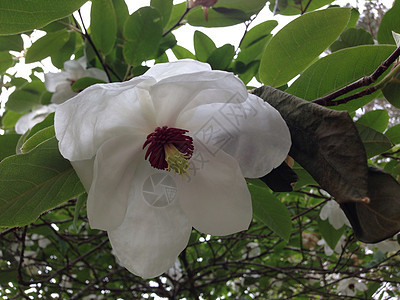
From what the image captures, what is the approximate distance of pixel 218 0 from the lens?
1.02 m

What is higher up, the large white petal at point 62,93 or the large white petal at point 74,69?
the large white petal at point 74,69

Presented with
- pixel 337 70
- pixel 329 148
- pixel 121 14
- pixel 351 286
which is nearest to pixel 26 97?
pixel 121 14

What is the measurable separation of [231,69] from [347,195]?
2.57 feet

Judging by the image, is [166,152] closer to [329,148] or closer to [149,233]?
[149,233]

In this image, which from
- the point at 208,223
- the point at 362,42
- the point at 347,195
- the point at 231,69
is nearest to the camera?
the point at 347,195

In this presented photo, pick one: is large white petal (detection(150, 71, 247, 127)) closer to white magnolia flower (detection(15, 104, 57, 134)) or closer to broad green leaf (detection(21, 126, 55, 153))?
broad green leaf (detection(21, 126, 55, 153))

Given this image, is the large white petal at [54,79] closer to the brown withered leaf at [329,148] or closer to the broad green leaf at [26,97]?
the broad green leaf at [26,97]

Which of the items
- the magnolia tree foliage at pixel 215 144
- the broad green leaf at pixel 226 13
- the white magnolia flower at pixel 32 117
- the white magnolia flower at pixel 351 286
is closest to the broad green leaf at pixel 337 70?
the magnolia tree foliage at pixel 215 144

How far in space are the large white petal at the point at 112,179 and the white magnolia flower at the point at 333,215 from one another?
35.3 inches

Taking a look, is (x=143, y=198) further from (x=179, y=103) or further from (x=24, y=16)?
(x=24, y=16)

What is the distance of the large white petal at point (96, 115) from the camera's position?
18.2 inches

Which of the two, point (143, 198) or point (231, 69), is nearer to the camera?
point (143, 198)

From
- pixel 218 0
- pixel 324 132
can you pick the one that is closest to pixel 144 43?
pixel 218 0

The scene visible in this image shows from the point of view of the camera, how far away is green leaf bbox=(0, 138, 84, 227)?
1.71 ft
